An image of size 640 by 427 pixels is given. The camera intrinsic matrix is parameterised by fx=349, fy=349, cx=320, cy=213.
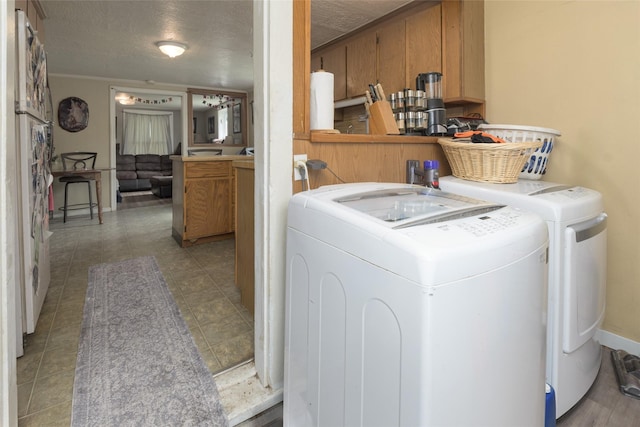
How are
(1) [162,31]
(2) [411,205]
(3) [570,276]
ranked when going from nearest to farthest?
(2) [411,205], (3) [570,276], (1) [162,31]

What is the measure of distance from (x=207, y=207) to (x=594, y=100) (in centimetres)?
324

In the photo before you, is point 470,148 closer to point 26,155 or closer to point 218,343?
point 218,343

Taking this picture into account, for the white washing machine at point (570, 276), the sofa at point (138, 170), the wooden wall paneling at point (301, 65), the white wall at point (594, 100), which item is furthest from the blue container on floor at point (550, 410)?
the sofa at point (138, 170)

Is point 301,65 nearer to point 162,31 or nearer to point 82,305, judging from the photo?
point 82,305

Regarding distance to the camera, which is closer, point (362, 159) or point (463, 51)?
point (362, 159)

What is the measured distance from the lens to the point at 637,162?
1.68 metres

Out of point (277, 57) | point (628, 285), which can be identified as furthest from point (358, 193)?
point (628, 285)

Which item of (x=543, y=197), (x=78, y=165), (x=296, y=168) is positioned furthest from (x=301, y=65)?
(x=78, y=165)

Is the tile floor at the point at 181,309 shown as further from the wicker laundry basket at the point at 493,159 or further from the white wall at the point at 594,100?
the wicker laundry basket at the point at 493,159

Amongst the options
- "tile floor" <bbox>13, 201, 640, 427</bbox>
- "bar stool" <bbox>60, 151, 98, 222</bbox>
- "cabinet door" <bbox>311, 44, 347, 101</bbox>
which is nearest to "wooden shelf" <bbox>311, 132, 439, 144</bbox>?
"tile floor" <bbox>13, 201, 640, 427</bbox>

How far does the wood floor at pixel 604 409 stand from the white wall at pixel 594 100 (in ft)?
1.43

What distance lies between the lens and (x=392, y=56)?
275 cm

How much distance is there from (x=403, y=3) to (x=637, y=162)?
1.83 metres

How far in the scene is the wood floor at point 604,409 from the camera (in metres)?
1.34
